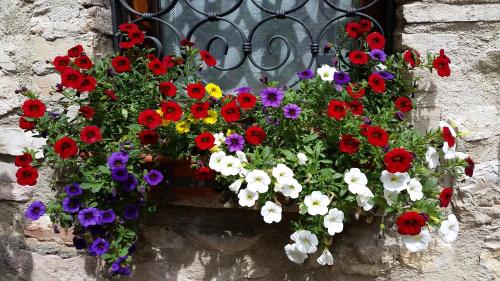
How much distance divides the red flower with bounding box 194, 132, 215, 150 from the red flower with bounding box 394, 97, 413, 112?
24.4 inches

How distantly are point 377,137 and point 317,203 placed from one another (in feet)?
0.88

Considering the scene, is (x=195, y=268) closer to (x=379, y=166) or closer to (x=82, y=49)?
(x=379, y=166)

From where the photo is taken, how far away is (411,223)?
1.32m

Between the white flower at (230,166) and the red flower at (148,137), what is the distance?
0.76 ft

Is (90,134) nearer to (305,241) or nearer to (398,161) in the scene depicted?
(305,241)

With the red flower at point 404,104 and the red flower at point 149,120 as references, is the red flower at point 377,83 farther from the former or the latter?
the red flower at point 149,120

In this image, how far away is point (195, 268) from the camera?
1711 millimetres

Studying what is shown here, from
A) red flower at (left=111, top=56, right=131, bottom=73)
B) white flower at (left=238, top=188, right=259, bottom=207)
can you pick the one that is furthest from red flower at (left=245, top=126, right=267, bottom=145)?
Answer: red flower at (left=111, top=56, right=131, bottom=73)

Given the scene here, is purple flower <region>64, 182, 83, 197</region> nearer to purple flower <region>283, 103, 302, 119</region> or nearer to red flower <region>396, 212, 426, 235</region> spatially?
purple flower <region>283, 103, 302, 119</region>

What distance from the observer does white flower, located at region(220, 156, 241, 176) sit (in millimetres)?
1438

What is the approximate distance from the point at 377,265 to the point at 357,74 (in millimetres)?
685

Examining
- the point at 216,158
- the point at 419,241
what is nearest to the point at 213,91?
the point at 216,158

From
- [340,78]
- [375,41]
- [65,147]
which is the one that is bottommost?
[65,147]

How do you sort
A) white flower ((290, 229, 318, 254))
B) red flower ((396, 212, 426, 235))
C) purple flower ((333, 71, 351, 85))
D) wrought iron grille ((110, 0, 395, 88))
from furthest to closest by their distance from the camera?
wrought iron grille ((110, 0, 395, 88)), purple flower ((333, 71, 351, 85)), white flower ((290, 229, 318, 254)), red flower ((396, 212, 426, 235))
